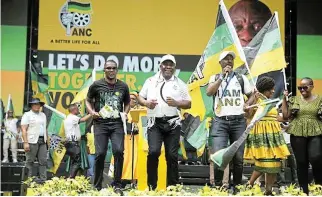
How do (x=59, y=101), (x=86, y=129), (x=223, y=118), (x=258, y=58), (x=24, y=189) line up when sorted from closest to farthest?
1. (x=24, y=189)
2. (x=223, y=118)
3. (x=258, y=58)
4. (x=86, y=129)
5. (x=59, y=101)

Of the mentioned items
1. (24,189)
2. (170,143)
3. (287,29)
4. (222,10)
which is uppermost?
(287,29)

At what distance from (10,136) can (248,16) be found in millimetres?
6082

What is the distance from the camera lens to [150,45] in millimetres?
13477

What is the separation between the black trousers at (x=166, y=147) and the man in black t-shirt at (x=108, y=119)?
1.19ft

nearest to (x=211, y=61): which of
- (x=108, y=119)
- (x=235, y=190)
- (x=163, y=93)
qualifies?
(x=163, y=93)

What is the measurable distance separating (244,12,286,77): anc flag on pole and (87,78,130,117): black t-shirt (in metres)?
1.72

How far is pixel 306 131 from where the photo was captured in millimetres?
7227

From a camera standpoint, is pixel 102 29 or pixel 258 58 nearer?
pixel 258 58

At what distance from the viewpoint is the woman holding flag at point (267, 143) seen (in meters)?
7.38

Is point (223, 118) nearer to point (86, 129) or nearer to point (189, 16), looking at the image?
point (86, 129)

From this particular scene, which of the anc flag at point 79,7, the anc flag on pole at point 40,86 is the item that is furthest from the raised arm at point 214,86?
the anc flag at point 79,7

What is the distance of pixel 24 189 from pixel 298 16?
358 inches

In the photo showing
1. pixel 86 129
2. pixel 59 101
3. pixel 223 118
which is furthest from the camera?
pixel 59 101

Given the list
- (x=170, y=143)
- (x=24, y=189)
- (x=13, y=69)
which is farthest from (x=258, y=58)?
(x=13, y=69)
